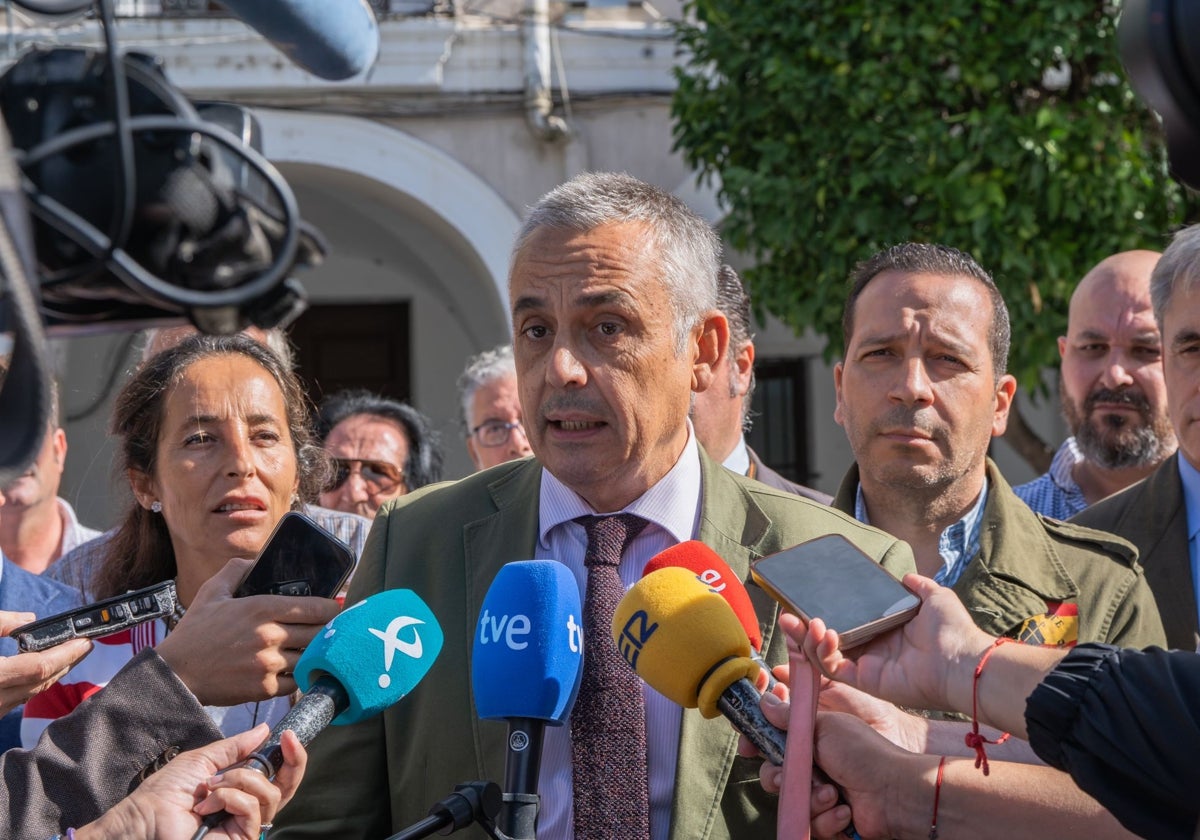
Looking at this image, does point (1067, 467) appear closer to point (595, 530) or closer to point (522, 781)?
point (595, 530)

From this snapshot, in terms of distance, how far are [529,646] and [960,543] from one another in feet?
5.30

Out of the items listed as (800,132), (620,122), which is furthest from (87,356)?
(800,132)

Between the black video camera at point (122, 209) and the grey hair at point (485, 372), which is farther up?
the grey hair at point (485, 372)

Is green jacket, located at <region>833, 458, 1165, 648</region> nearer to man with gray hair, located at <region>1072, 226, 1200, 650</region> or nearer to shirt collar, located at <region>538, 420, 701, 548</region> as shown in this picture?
man with gray hair, located at <region>1072, 226, 1200, 650</region>

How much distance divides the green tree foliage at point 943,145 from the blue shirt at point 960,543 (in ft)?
16.0

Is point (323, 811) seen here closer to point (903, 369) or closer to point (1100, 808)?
point (1100, 808)

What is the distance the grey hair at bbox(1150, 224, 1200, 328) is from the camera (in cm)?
347

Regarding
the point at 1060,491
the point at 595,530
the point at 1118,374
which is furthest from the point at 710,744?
the point at 1060,491

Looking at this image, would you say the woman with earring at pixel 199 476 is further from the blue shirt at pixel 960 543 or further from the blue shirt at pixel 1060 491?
the blue shirt at pixel 1060 491

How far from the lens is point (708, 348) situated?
302 cm

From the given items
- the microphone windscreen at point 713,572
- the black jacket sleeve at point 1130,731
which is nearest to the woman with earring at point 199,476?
the microphone windscreen at point 713,572

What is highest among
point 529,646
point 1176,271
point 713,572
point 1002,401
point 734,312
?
point 734,312

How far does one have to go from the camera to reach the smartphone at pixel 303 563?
244cm

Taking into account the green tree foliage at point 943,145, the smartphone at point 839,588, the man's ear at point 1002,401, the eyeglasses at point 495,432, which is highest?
the green tree foliage at point 943,145
